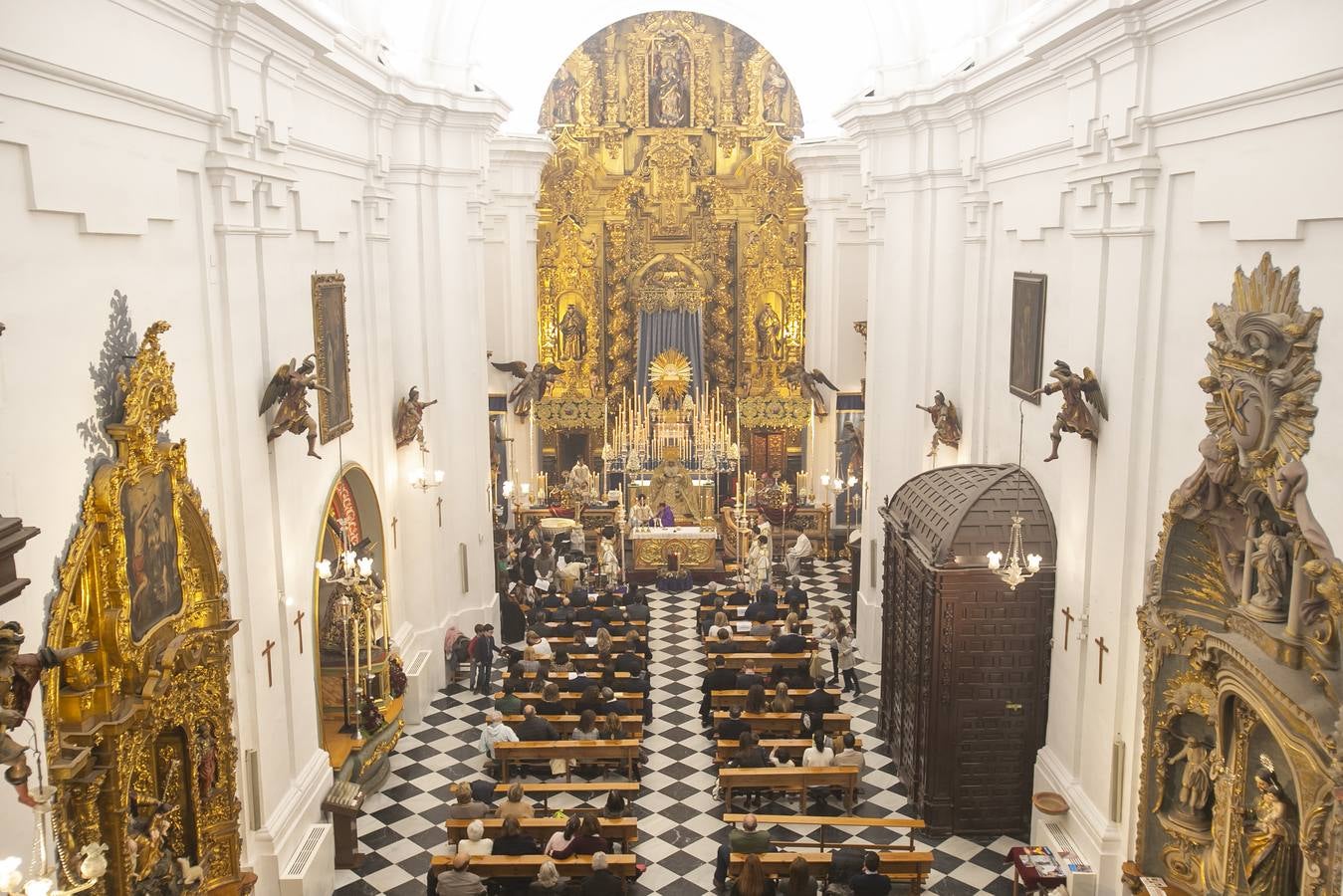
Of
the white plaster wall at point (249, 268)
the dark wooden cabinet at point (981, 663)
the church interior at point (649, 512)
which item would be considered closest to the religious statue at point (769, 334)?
the church interior at point (649, 512)

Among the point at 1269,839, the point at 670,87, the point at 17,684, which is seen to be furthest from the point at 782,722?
the point at 670,87

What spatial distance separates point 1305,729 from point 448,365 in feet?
37.8

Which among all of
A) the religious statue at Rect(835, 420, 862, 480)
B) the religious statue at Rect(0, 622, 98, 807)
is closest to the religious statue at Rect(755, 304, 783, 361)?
the religious statue at Rect(835, 420, 862, 480)

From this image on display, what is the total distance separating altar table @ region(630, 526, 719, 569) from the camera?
20422mm

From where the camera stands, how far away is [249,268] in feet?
29.8

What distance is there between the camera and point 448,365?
50.6ft

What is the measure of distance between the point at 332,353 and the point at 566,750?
4841 mm

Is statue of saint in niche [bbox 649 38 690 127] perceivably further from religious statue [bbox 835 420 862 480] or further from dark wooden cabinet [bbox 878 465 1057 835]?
dark wooden cabinet [bbox 878 465 1057 835]

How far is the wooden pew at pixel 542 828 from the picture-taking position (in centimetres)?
1055

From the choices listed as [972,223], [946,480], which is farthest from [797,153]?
[946,480]

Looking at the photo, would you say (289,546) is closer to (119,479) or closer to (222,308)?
(222,308)

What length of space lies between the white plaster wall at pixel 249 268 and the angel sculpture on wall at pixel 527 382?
232 inches

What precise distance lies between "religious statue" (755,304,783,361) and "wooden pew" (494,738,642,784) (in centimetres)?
1396

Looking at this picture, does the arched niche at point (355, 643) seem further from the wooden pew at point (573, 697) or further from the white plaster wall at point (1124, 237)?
the white plaster wall at point (1124, 237)
